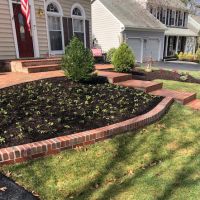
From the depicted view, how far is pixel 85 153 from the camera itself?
3838mm

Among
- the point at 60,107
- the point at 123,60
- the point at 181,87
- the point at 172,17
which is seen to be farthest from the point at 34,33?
the point at 172,17

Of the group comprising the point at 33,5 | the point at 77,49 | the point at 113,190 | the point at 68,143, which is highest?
the point at 33,5

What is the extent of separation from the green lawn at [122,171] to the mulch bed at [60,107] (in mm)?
509

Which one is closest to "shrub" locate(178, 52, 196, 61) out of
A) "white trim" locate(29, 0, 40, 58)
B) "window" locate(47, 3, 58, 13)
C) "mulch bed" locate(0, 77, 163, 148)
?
"window" locate(47, 3, 58, 13)

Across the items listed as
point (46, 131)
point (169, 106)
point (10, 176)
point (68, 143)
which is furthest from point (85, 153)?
point (169, 106)

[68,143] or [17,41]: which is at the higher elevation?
[17,41]

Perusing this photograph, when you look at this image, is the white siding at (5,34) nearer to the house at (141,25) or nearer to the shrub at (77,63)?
the shrub at (77,63)

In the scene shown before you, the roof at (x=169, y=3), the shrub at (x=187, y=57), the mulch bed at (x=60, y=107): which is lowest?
the shrub at (x=187, y=57)

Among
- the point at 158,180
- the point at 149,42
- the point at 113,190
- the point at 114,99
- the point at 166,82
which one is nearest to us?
the point at 113,190

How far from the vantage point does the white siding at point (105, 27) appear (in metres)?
22.0

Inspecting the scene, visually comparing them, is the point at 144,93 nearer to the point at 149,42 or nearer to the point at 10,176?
the point at 10,176

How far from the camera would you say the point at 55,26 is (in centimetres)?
1252

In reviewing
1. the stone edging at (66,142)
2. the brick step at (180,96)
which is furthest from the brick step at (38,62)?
the stone edging at (66,142)

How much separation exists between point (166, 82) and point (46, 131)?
6637 mm
